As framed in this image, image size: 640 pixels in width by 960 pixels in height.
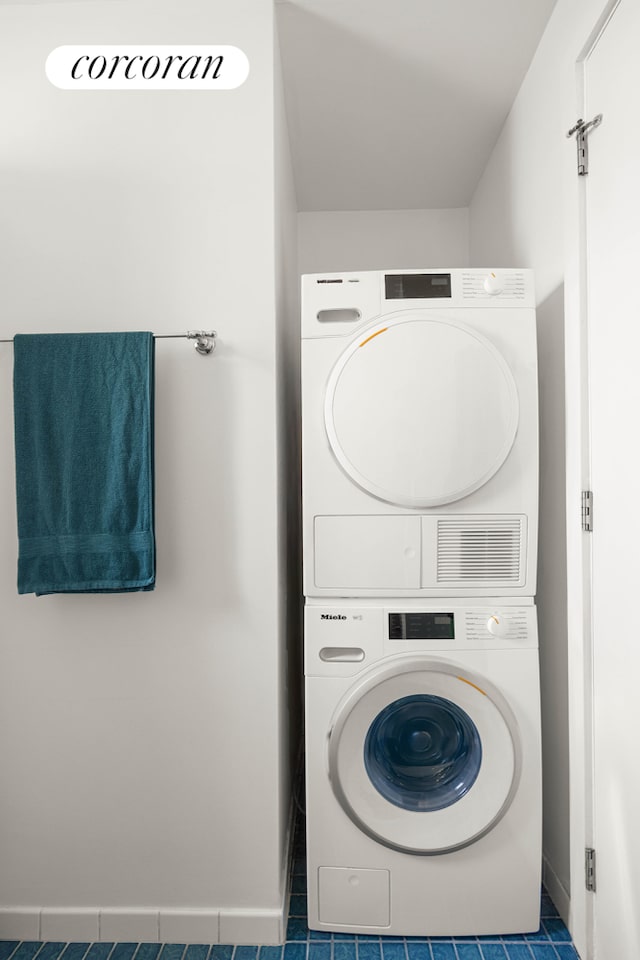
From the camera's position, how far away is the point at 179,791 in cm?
163

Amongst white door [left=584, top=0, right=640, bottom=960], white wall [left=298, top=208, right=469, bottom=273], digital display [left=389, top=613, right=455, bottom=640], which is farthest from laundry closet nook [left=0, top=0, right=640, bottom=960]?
white wall [left=298, top=208, right=469, bottom=273]

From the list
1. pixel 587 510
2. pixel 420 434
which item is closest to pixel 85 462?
pixel 420 434

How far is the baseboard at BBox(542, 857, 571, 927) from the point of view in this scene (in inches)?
65.2

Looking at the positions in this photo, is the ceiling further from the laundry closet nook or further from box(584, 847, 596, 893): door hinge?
box(584, 847, 596, 893): door hinge

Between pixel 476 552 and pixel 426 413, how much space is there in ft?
1.27

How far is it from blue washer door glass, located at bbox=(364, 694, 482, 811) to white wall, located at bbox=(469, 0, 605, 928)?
0.95ft

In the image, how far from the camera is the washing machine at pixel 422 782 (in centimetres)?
158

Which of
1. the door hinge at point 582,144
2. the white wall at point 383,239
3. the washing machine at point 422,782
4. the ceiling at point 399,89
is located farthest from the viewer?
the white wall at point 383,239

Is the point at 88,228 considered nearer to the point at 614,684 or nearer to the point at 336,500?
the point at 336,500

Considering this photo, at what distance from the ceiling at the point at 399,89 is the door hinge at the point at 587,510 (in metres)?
1.34

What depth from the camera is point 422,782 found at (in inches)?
64.2

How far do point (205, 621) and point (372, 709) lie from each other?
0.50m

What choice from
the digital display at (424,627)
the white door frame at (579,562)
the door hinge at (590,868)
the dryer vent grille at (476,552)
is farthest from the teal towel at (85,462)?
the door hinge at (590,868)

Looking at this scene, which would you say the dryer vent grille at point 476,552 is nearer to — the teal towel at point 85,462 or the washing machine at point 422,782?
the washing machine at point 422,782
